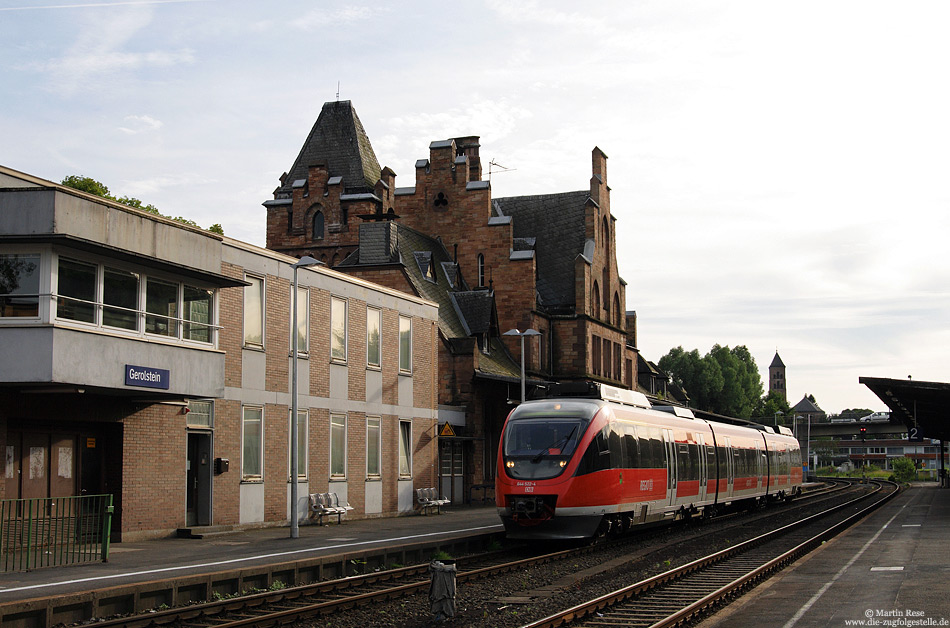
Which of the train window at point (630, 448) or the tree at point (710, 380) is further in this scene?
the tree at point (710, 380)

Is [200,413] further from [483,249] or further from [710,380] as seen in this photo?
[710,380]

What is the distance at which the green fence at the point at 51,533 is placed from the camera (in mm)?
16641

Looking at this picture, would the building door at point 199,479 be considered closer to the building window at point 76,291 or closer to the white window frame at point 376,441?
the building window at point 76,291

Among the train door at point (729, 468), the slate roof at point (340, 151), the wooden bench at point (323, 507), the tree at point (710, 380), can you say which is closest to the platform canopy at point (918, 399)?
the train door at point (729, 468)

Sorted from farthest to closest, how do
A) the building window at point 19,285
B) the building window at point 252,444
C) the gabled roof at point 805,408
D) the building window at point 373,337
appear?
the gabled roof at point 805,408 → the building window at point 373,337 → the building window at point 252,444 → the building window at point 19,285

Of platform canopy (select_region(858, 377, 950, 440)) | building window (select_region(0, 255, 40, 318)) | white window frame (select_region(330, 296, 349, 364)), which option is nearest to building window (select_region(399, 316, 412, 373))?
white window frame (select_region(330, 296, 349, 364))

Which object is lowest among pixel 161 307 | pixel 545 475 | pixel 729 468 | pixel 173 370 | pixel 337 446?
pixel 729 468

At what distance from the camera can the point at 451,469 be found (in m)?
39.8

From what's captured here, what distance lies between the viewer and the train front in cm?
2158

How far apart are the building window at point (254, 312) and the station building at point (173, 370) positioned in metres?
0.04

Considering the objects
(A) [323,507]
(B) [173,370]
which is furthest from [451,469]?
(B) [173,370]

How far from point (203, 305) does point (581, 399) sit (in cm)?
831

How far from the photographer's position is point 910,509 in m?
40.6

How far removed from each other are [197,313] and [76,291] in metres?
4.01
